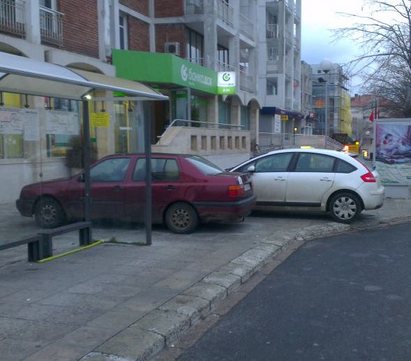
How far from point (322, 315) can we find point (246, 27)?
2881cm

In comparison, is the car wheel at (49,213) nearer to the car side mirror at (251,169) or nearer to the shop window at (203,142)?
the car side mirror at (251,169)

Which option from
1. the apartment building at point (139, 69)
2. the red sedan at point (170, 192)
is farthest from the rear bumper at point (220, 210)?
the apartment building at point (139, 69)

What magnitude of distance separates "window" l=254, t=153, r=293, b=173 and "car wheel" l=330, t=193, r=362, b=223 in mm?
1321

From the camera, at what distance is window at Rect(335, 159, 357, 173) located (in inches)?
430

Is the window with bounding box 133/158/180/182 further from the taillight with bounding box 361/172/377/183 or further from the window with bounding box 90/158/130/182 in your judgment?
the taillight with bounding box 361/172/377/183

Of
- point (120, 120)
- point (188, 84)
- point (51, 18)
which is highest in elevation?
point (51, 18)

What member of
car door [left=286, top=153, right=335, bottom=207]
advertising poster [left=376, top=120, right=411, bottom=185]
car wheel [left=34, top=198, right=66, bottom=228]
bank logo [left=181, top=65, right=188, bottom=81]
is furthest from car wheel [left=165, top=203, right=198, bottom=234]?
bank logo [left=181, top=65, right=188, bottom=81]

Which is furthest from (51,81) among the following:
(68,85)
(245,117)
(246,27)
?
(245,117)

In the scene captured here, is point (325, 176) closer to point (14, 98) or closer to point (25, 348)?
point (14, 98)

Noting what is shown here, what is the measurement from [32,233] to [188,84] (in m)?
15.4

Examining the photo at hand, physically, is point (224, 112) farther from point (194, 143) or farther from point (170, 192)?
point (170, 192)

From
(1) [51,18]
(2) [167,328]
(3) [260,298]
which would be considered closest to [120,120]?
(3) [260,298]

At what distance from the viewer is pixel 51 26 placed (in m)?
15.8

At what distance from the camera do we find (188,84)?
2164 cm
